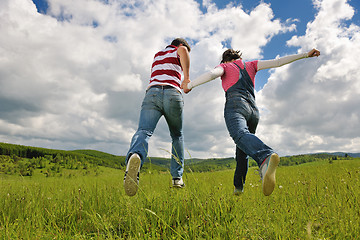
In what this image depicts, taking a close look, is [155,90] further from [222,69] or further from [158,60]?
[222,69]

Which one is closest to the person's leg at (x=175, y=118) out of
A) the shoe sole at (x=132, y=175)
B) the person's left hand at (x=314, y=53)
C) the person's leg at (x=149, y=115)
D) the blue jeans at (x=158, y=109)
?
the blue jeans at (x=158, y=109)

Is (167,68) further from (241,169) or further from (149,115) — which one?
(241,169)

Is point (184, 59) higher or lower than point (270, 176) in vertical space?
higher

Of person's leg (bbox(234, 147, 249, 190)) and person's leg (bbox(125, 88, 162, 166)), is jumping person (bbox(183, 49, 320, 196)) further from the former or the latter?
person's leg (bbox(125, 88, 162, 166))

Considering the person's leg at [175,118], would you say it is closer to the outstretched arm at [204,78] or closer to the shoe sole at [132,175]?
the outstretched arm at [204,78]

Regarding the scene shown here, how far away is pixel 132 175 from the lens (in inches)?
117

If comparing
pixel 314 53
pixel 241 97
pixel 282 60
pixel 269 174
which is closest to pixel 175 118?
pixel 241 97

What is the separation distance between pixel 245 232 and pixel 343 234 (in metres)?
0.81

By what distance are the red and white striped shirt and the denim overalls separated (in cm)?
105

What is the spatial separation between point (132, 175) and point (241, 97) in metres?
2.16

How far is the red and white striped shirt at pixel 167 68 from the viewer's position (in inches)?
161

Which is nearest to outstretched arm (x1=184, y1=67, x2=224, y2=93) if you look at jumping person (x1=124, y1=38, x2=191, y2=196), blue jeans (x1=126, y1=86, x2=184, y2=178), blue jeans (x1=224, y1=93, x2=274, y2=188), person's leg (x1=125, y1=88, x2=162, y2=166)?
jumping person (x1=124, y1=38, x2=191, y2=196)

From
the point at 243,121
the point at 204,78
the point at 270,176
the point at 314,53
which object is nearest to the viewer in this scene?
the point at 270,176

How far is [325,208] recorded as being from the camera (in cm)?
244
